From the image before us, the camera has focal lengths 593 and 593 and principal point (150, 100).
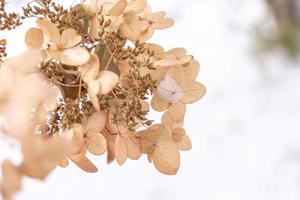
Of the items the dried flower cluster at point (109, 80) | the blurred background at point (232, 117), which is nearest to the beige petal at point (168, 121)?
the dried flower cluster at point (109, 80)

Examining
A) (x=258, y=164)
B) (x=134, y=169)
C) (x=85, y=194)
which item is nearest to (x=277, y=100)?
(x=258, y=164)

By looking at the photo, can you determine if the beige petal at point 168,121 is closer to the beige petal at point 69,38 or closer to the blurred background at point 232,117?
the beige petal at point 69,38

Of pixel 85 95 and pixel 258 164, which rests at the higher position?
pixel 85 95

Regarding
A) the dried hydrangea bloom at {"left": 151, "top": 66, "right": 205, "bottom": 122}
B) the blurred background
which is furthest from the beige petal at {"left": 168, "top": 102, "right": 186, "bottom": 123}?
the blurred background

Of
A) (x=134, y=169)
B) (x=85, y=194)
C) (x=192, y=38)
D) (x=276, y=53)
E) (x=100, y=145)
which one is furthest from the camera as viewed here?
(x=276, y=53)

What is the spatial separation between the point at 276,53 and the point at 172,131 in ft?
5.48

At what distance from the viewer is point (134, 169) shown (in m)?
1.48

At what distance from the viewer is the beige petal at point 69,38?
235 millimetres

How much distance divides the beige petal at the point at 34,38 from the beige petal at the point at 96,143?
0.14 feet

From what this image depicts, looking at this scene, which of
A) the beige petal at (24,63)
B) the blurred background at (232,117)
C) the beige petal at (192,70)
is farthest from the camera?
the blurred background at (232,117)

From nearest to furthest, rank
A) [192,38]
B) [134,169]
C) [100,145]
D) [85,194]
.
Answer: [100,145], [85,194], [134,169], [192,38]

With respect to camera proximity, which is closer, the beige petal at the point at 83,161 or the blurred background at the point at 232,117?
the beige petal at the point at 83,161

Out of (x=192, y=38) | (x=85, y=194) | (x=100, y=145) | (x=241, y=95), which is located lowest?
(x=85, y=194)

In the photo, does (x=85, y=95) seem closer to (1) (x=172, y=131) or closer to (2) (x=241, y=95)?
(1) (x=172, y=131)
